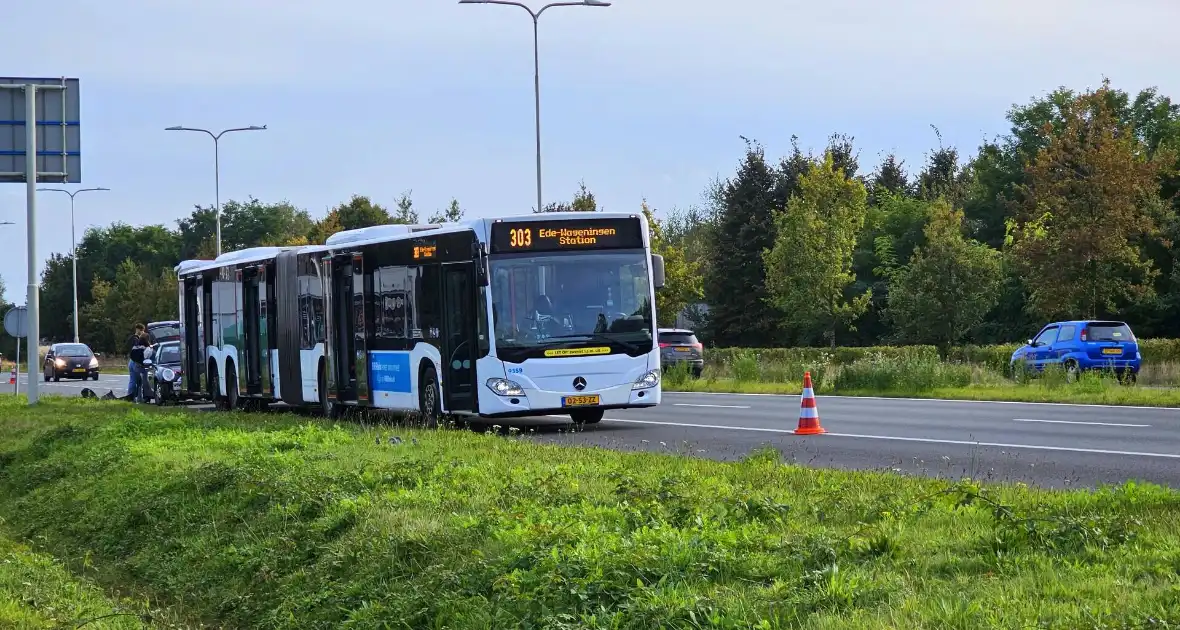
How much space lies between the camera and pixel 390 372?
2403 cm

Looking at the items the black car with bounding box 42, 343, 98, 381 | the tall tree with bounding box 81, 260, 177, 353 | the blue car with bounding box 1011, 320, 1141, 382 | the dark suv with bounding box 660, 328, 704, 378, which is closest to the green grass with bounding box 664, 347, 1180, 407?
the blue car with bounding box 1011, 320, 1141, 382

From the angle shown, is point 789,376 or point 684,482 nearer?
point 684,482

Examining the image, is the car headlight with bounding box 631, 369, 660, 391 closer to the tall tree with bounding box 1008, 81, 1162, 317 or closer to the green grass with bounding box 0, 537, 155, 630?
the green grass with bounding box 0, 537, 155, 630

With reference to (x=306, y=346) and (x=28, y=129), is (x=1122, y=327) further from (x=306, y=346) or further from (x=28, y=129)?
(x=28, y=129)

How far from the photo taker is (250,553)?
11594 millimetres

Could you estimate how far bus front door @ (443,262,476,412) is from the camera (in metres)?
21.5

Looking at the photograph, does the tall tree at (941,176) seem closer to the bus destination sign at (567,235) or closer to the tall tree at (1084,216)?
the tall tree at (1084,216)

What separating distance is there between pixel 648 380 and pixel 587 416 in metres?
1.99

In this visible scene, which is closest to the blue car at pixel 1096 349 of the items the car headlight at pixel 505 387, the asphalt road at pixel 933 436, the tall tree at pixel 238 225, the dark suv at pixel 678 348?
the asphalt road at pixel 933 436

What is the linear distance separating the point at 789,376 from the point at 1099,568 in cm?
3203

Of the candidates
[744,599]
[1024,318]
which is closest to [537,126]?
[1024,318]

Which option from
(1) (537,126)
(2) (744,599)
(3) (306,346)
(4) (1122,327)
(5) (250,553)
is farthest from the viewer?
(1) (537,126)

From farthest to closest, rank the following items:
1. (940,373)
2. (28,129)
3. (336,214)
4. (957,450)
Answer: (336,214) → (940,373) → (28,129) → (957,450)

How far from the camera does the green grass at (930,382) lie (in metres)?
28.5
